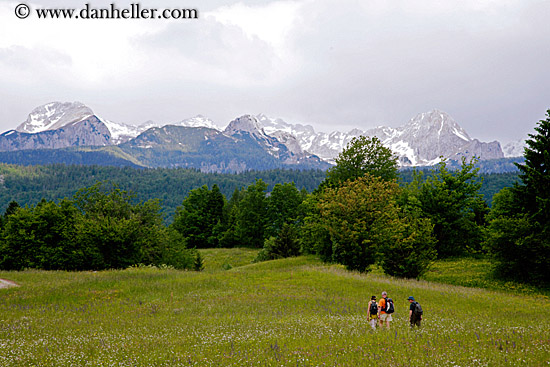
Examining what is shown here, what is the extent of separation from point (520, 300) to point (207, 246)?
257 ft

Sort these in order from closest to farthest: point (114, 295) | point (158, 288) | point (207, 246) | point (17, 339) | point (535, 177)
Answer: point (17, 339) → point (114, 295) → point (158, 288) → point (535, 177) → point (207, 246)

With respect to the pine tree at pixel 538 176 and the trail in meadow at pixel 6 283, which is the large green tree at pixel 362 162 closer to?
the pine tree at pixel 538 176

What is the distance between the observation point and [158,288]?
2772 cm

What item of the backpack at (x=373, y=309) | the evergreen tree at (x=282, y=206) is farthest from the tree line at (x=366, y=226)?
the evergreen tree at (x=282, y=206)

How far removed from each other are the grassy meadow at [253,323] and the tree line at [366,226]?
473 centimetres

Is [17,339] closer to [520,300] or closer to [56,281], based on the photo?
[56,281]

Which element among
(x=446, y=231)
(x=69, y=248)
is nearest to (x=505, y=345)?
(x=446, y=231)

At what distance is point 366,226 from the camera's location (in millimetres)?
35062

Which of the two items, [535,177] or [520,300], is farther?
[535,177]

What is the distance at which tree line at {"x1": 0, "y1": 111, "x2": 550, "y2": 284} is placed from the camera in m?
32.6

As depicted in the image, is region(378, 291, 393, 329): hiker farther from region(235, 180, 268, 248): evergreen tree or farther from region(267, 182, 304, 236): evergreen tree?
region(267, 182, 304, 236): evergreen tree

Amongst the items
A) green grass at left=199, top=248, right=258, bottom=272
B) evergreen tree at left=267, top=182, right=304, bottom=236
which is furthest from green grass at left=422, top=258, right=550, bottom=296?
evergreen tree at left=267, top=182, right=304, bottom=236

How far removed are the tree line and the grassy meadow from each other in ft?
Result: 15.5

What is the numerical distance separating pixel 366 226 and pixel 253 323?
67.7ft
